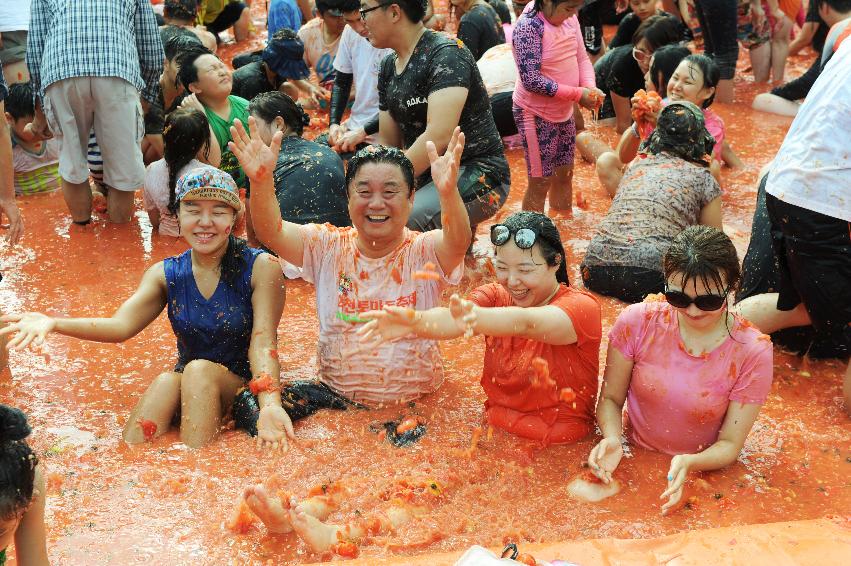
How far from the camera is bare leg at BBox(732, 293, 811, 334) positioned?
4.82 m

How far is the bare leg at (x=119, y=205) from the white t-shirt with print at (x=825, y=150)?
475cm

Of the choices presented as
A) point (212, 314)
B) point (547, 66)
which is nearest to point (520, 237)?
point (212, 314)

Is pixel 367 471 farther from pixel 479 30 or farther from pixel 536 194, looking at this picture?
pixel 479 30

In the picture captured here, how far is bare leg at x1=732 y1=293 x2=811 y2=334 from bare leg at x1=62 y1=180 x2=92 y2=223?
469 cm

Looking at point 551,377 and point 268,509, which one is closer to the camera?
Answer: point 268,509

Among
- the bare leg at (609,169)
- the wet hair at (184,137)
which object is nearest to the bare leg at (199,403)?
the wet hair at (184,137)

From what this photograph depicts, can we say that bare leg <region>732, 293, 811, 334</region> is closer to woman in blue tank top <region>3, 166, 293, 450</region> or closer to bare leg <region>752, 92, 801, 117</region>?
woman in blue tank top <region>3, 166, 293, 450</region>

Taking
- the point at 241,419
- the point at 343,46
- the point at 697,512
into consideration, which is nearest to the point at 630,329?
the point at 697,512

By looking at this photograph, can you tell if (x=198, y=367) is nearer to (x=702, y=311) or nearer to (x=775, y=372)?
(x=702, y=311)

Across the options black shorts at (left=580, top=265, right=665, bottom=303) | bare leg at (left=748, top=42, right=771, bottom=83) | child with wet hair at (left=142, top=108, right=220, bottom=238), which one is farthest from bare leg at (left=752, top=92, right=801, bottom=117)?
child with wet hair at (left=142, top=108, right=220, bottom=238)

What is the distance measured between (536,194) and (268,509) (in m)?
3.88

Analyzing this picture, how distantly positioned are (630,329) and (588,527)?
840 millimetres

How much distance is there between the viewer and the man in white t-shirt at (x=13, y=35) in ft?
25.6

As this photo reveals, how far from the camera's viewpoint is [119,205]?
715 centimetres
